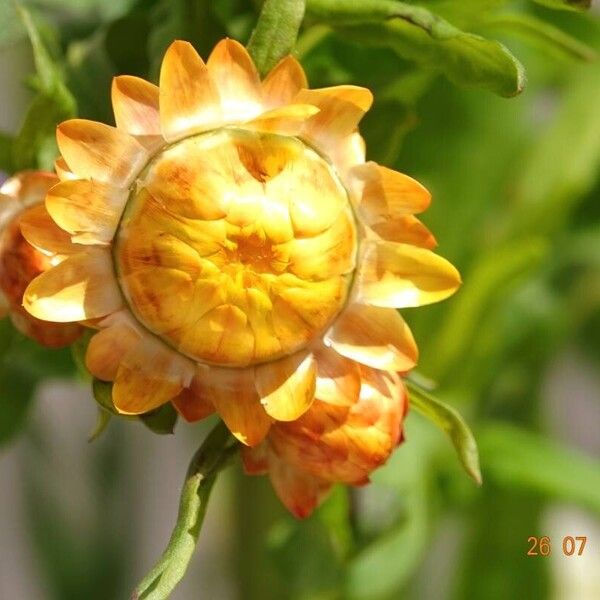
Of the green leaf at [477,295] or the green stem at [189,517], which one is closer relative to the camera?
the green stem at [189,517]

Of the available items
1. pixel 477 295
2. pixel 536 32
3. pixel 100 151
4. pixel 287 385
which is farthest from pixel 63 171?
pixel 477 295

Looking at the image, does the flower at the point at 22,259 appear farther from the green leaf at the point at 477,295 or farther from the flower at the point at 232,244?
the green leaf at the point at 477,295

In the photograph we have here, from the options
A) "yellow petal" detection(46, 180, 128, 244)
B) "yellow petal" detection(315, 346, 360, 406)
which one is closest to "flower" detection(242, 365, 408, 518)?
"yellow petal" detection(315, 346, 360, 406)

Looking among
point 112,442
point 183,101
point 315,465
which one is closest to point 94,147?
point 183,101

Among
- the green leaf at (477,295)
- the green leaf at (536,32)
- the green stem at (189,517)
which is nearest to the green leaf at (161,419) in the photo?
the green stem at (189,517)

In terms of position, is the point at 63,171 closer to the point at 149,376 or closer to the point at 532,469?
the point at 149,376
